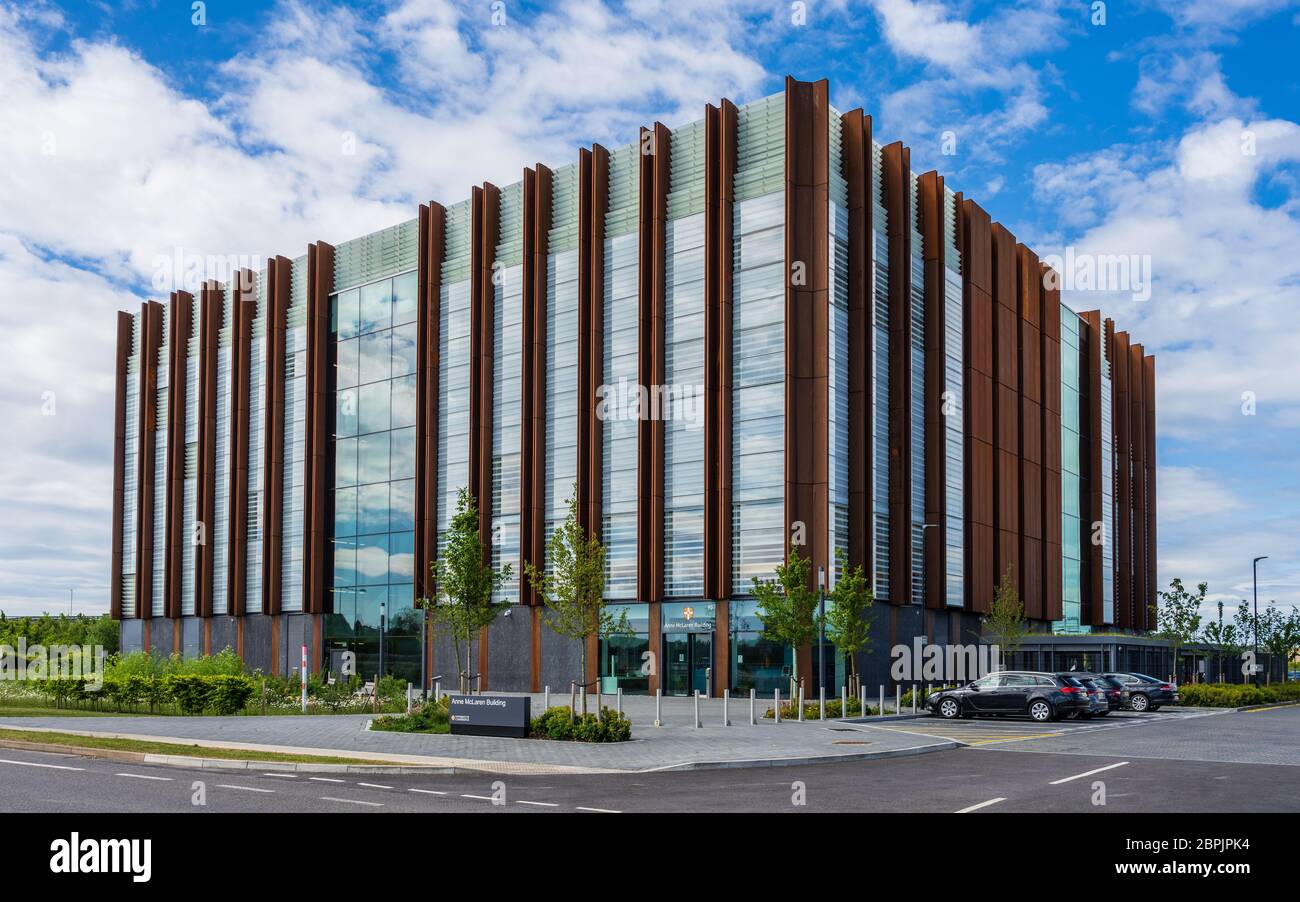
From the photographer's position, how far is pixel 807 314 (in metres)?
A: 44.0

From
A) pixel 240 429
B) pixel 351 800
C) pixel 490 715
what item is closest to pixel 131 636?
pixel 240 429

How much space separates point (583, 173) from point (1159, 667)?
129ft

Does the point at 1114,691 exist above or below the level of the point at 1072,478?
below

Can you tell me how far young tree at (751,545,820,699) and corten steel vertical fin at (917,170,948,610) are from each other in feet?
39.1

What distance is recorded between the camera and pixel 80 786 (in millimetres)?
16500

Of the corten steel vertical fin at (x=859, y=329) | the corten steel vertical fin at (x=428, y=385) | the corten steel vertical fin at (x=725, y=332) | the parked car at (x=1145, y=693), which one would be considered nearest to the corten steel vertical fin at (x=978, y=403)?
the corten steel vertical fin at (x=859, y=329)

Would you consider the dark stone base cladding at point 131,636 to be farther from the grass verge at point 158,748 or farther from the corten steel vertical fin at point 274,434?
the grass verge at point 158,748

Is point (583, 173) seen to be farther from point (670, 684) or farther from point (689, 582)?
point (670, 684)

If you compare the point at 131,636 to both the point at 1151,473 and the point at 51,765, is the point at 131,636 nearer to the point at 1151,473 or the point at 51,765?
the point at 51,765

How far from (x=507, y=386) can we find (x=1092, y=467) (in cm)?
3621

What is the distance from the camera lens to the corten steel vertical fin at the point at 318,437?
5903 cm

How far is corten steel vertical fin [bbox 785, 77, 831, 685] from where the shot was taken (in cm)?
4309

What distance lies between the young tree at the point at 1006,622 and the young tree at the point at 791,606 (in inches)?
570

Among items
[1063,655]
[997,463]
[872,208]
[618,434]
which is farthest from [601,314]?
[1063,655]
